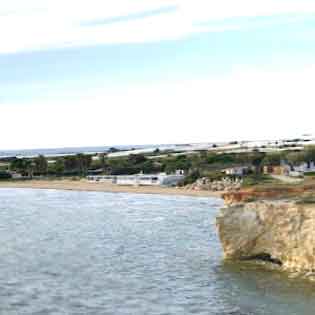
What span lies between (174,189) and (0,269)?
57.7m

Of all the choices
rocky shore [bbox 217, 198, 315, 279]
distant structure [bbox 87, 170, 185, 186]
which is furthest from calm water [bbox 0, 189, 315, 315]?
distant structure [bbox 87, 170, 185, 186]

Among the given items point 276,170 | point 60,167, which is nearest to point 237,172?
point 276,170

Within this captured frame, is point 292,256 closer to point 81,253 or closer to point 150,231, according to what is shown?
point 81,253

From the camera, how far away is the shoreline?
83325 mm

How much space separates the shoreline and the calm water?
29.9m

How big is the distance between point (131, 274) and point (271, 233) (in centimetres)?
651

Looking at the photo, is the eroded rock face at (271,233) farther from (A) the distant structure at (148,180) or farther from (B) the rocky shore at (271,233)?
(A) the distant structure at (148,180)

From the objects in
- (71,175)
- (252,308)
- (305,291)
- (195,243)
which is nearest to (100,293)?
(252,308)

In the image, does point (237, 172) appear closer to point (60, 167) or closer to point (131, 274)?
point (60, 167)

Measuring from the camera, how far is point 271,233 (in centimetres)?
3084

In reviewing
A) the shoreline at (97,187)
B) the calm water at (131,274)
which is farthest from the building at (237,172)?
the calm water at (131,274)

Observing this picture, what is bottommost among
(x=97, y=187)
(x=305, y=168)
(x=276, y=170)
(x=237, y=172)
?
(x=97, y=187)

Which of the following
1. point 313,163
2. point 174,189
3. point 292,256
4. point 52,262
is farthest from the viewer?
point 313,163

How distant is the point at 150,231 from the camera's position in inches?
1789
